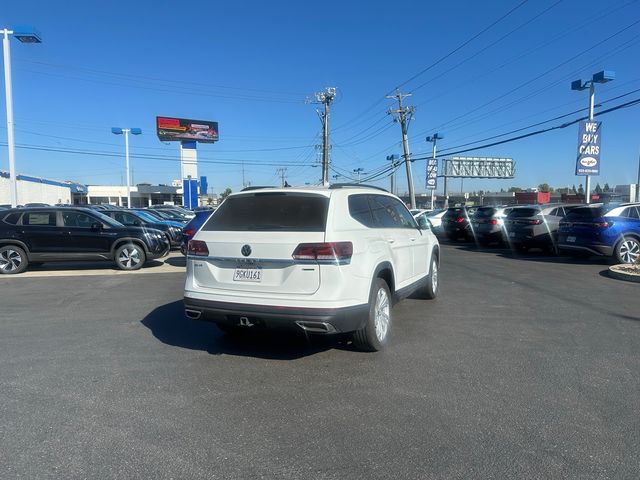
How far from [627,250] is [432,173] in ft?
85.9

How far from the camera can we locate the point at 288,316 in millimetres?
4406

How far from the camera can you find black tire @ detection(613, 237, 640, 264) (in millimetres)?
11914

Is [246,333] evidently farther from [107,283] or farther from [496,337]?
[107,283]

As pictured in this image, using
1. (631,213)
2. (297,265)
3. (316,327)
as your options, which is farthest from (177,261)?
(631,213)

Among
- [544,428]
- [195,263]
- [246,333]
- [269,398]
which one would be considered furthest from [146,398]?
[544,428]

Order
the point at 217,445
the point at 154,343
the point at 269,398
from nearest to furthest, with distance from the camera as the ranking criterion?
the point at 217,445
the point at 269,398
the point at 154,343

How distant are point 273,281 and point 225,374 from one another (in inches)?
39.9

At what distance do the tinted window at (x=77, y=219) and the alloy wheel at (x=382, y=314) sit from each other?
29.1 feet

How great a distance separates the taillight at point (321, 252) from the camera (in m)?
4.39

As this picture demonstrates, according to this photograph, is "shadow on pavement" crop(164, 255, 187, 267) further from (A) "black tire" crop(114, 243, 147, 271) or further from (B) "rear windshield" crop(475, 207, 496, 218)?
(B) "rear windshield" crop(475, 207, 496, 218)

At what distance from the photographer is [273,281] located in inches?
179

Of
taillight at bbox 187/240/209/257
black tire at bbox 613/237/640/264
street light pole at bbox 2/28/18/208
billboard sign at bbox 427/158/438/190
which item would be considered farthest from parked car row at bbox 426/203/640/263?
street light pole at bbox 2/28/18/208

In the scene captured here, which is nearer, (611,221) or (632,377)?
(632,377)

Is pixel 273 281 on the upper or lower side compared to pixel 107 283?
upper
